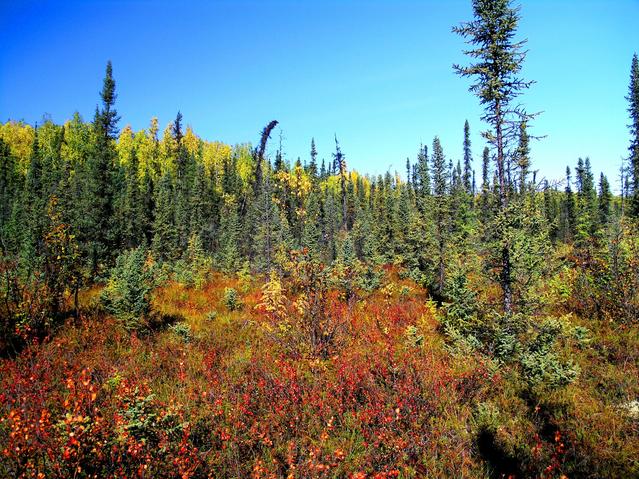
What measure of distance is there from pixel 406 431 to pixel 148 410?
185 inches

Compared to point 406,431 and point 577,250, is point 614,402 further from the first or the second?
point 577,250

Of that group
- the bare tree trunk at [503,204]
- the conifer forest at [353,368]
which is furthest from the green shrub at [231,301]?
the bare tree trunk at [503,204]

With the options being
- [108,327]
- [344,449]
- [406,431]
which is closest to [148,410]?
[344,449]

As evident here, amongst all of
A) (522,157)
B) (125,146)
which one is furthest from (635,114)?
(125,146)

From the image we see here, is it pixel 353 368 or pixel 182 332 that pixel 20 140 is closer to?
pixel 182 332

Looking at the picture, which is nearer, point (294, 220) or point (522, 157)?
point (522, 157)

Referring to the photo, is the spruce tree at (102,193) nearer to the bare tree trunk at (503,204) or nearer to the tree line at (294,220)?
the tree line at (294,220)

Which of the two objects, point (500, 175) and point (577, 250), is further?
point (577, 250)

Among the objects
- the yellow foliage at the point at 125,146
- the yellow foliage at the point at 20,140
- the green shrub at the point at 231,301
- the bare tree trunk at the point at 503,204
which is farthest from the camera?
the yellow foliage at the point at 125,146

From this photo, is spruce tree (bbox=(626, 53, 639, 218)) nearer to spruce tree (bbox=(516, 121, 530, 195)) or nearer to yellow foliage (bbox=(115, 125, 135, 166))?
spruce tree (bbox=(516, 121, 530, 195))

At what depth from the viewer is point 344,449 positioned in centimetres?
584

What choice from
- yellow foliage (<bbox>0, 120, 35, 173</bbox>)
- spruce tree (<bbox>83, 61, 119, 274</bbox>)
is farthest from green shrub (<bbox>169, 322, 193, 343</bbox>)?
yellow foliage (<bbox>0, 120, 35, 173</bbox>)

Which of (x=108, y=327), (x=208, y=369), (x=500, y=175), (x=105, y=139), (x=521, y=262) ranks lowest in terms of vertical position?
(x=208, y=369)

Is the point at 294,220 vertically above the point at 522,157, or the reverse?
the point at 294,220
